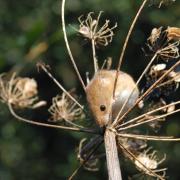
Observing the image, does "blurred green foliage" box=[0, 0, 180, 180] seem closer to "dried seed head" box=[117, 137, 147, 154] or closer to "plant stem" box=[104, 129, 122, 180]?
"dried seed head" box=[117, 137, 147, 154]

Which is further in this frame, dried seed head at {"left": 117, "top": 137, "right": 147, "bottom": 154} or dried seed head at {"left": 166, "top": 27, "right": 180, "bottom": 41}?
dried seed head at {"left": 117, "top": 137, "right": 147, "bottom": 154}

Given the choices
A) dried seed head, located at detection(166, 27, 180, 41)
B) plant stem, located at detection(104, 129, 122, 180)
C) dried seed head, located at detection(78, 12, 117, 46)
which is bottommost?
plant stem, located at detection(104, 129, 122, 180)

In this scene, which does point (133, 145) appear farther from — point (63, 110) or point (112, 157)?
point (112, 157)

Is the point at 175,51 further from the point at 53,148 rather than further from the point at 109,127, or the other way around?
the point at 53,148

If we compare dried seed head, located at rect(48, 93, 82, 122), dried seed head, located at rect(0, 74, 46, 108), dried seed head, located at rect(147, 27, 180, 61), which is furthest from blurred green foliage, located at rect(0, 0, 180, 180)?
dried seed head, located at rect(147, 27, 180, 61)

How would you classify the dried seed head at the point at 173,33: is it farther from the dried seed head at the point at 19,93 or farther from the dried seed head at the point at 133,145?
the dried seed head at the point at 19,93

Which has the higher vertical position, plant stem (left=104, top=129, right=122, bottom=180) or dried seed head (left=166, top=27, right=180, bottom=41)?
dried seed head (left=166, top=27, right=180, bottom=41)
